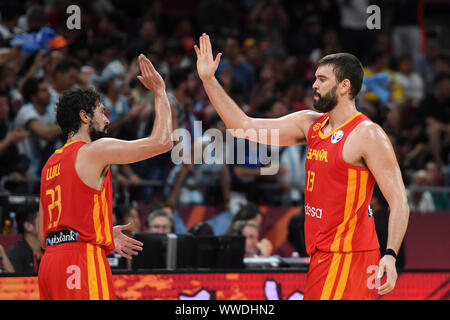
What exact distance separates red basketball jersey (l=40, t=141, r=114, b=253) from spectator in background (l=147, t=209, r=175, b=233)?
8.65ft

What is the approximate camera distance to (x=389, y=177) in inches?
193

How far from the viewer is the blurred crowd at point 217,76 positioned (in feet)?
30.0

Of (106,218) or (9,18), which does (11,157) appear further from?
(106,218)

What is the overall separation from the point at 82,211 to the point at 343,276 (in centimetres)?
170

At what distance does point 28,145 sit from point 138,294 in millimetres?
3087

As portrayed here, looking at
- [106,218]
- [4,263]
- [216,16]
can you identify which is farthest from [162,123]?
[216,16]

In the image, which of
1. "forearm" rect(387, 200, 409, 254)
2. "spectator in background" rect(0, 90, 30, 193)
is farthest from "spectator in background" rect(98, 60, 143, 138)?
"forearm" rect(387, 200, 409, 254)

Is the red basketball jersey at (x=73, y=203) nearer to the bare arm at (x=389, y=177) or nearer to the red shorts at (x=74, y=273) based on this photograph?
the red shorts at (x=74, y=273)

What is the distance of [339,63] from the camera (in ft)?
17.3

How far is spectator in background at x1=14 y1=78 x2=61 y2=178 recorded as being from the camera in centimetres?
868

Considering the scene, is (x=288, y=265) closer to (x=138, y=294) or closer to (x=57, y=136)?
(x=138, y=294)

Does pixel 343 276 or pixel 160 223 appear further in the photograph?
pixel 160 223

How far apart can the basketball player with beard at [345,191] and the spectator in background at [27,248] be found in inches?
115
